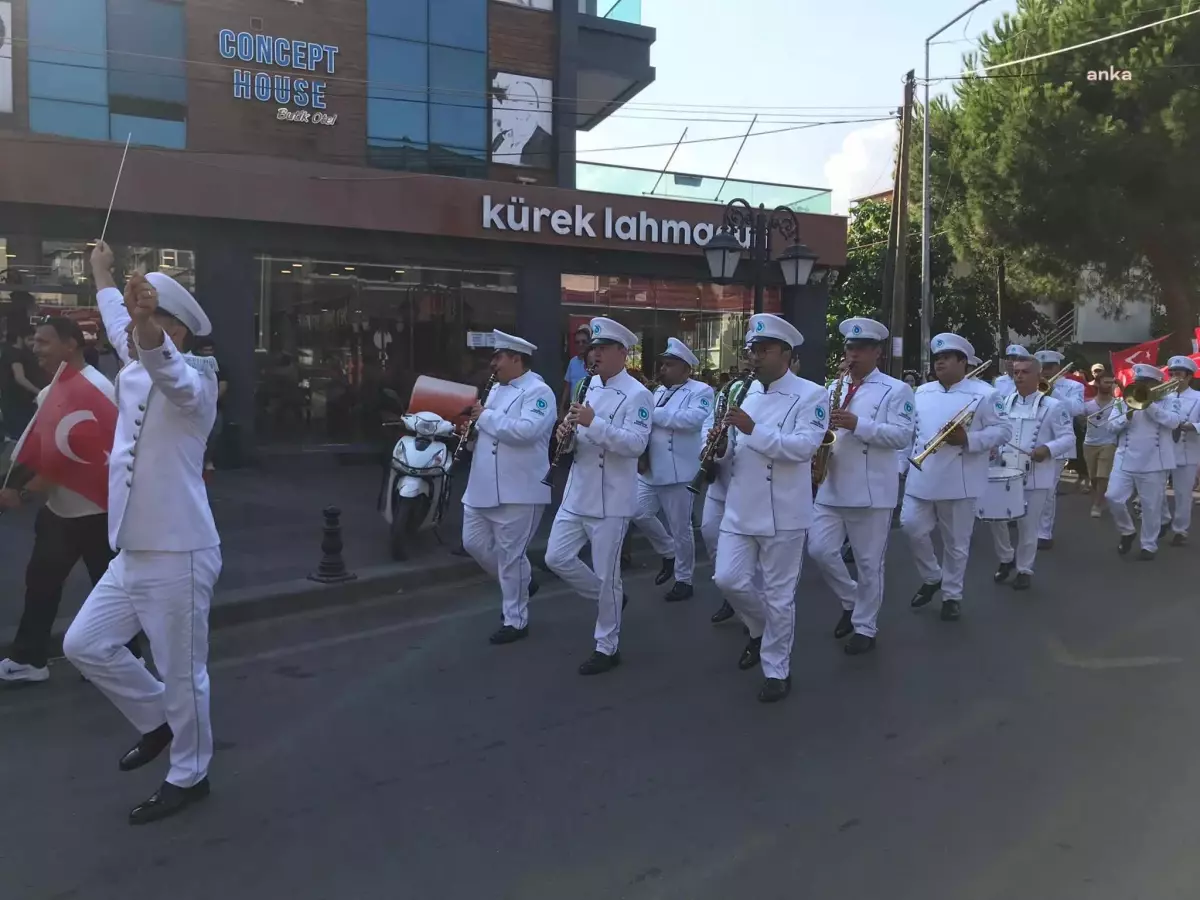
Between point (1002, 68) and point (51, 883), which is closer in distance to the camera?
point (51, 883)

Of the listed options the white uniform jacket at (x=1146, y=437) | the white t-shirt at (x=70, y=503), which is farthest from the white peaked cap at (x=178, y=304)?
the white uniform jacket at (x=1146, y=437)

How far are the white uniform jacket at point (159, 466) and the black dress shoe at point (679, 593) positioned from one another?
448cm

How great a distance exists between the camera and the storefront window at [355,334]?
602 inches

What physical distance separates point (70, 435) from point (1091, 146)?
78.7ft

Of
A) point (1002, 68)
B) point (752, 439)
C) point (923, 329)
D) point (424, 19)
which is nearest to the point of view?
point (752, 439)

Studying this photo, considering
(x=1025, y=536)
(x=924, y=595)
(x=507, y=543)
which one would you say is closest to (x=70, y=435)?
(x=507, y=543)

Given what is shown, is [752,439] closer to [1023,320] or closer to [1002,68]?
[1002,68]

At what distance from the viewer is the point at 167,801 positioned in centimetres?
398

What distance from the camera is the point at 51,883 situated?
3473 millimetres

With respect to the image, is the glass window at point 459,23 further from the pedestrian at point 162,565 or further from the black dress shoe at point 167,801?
the black dress shoe at point 167,801

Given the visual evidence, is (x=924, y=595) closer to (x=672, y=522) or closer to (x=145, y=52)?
(x=672, y=522)

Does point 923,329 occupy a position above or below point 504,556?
above

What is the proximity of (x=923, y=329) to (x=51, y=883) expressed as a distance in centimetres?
2094

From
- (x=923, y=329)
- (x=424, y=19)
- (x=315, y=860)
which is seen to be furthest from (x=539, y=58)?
(x=315, y=860)
